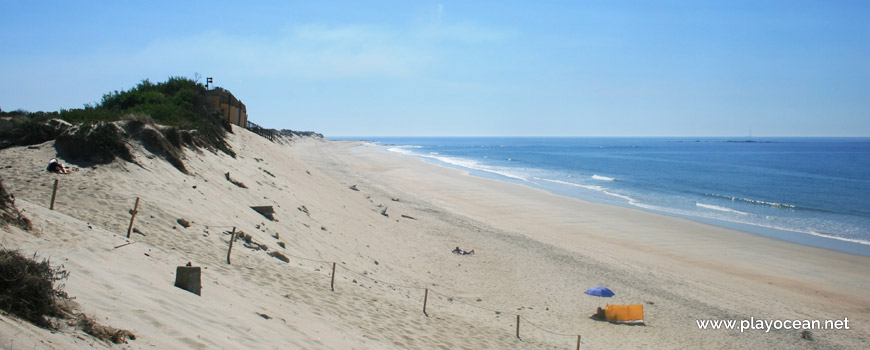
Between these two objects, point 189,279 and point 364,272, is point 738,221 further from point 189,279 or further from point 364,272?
point 189,279

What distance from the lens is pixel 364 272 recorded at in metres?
13.5

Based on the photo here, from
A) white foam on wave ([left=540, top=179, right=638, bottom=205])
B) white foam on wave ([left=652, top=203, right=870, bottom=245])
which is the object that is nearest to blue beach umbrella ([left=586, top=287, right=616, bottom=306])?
white foam on wave ([left=652, top=203, right=870, bottom=245])

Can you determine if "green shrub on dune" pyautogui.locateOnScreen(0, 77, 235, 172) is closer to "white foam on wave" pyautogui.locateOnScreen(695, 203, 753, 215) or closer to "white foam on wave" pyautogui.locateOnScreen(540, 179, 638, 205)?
"white foam on wave" pyautogui.locateOnScreen(540, 179, 638, 205)

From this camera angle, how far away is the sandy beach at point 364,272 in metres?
7.26

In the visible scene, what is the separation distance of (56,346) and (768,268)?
22.8 metres

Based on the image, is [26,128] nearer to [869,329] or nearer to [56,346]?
[56,346]

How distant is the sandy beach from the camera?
23.8 ft

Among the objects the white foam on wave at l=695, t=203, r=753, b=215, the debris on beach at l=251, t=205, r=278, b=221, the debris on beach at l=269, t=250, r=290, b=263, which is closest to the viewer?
the debris on beach at l=269, t=250, r=290, b=263

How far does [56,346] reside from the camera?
4.55 meters

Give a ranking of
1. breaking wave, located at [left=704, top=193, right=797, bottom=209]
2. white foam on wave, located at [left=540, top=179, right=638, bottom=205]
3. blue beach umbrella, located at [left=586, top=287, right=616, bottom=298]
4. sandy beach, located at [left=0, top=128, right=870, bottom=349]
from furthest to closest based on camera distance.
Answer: white foam on wave, located at [left=540, top=179, right=638, bottom=205] < breaking wave, located at [left=704, top=193, right=797, bottom=209] < blue beach umbrella, located at [left=586, top=287, right=616, bottom=298] < sandy beach, located at [left=0, top=128, right=870, bottom=349]

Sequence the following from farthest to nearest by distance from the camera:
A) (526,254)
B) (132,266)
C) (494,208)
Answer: (494,208), (526,254), (132,266)

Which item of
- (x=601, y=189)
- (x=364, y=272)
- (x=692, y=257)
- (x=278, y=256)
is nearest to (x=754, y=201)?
(x=601, y=189)

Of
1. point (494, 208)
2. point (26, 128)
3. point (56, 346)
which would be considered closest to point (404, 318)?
point (56, 346)

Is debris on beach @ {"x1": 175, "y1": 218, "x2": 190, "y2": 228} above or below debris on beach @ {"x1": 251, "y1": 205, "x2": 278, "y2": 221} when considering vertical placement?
above
